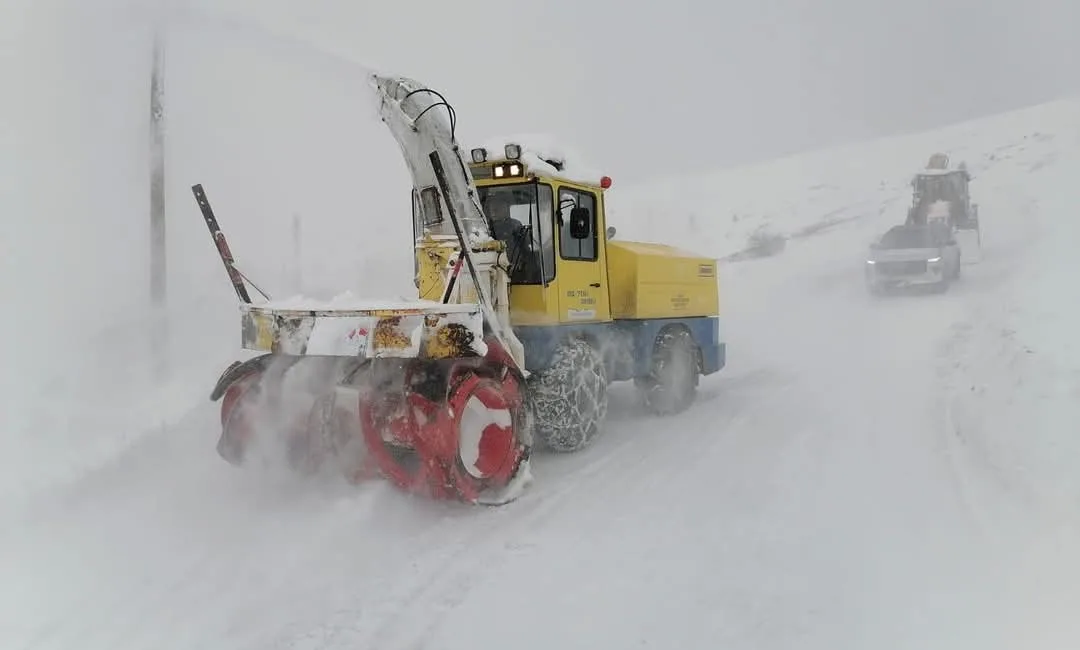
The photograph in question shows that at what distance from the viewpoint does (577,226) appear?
6.02 metres

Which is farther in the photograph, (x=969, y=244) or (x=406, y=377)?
(x=969, y=244)

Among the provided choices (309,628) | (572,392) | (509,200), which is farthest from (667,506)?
(509,200)

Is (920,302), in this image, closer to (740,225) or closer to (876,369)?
(876,369)

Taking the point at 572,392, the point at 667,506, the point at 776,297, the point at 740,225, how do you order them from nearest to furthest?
the point at 667,506
the point at 572,392
the point at 776,297
the point at 740,225

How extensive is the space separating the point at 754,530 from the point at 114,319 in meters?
7.70

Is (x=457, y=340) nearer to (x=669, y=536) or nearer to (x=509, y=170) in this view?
(x=669, y=536)

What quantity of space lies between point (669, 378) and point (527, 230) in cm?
264

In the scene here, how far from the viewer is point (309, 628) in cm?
304

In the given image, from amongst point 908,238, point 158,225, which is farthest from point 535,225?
point 908,238

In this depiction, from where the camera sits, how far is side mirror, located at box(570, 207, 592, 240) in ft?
19.6

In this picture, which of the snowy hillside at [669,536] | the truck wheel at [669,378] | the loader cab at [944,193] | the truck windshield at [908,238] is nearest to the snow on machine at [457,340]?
the snowy hillside at [669,536]

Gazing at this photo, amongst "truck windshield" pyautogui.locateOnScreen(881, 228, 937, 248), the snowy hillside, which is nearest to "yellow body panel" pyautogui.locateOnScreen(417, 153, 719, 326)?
the snowy hillside

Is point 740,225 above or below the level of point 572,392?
above

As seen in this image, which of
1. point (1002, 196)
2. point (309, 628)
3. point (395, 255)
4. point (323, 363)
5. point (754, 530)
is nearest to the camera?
point (309, 628)
